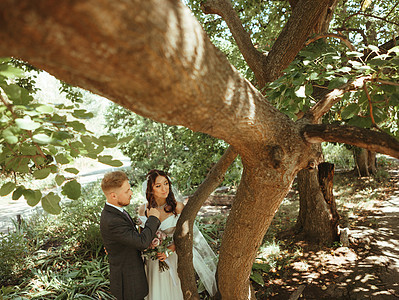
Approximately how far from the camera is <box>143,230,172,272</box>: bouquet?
3.07 metres

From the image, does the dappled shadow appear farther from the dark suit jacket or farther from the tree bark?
the tree bark

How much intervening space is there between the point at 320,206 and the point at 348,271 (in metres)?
1.33

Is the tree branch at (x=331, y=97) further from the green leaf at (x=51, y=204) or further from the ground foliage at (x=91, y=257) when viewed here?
the ground foliage at (x=91, y=257)

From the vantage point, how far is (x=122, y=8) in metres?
0.82

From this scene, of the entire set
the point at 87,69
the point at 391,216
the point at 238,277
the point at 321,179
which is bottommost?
the point at 391,216

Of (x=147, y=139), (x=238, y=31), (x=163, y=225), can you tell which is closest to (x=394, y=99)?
(x=163, y=225)

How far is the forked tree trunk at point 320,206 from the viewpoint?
5293mm

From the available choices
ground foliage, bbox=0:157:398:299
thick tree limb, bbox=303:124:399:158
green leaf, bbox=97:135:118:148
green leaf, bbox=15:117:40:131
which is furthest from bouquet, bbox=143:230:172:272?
green leaf, bbox=15:117:40:131

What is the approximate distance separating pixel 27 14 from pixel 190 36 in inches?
22.9

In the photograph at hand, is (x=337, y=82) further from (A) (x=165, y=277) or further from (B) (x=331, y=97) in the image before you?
(A) (x=165, y=277)

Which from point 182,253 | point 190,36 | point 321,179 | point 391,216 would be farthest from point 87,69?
point 391,216

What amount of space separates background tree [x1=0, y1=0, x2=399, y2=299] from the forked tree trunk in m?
3.53

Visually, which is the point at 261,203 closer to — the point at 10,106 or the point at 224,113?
the point at 224,113

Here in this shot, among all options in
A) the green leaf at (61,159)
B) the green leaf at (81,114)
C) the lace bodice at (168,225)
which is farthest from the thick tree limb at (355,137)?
the lace bodice at (168,225)
